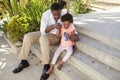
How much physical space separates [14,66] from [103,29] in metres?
1.98

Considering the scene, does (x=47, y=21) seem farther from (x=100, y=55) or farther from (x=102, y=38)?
(x=100, y=55)

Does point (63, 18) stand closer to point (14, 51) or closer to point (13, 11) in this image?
point (14, 51)

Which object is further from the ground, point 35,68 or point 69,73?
point 69,73

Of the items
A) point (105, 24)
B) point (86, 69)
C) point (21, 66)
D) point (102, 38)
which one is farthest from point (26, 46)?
point (105, 24)

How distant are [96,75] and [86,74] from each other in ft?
0.97

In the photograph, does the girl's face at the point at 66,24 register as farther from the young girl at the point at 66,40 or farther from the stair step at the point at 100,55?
the stair step at the point at 100,55

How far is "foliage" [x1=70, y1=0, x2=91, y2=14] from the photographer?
6.48m

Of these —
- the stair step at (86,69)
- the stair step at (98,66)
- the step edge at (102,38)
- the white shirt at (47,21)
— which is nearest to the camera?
the stair step at (98,66)

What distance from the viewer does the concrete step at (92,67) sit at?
3.14m

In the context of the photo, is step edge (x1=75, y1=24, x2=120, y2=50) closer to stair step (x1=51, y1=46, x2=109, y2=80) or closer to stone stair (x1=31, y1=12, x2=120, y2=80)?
stone stair (x1=31, y1=12, x2=120, y2=80)

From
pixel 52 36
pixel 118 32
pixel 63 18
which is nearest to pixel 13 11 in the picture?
pixel 52 36

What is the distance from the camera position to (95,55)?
11.9 feet

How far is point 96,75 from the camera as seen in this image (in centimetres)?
328

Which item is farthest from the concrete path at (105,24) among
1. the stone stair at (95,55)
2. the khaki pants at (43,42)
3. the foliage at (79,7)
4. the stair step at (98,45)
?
the foliage at (79,7)
